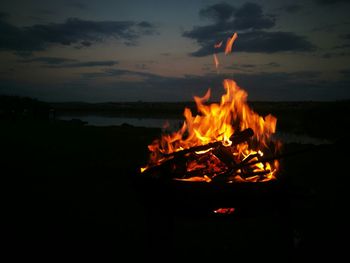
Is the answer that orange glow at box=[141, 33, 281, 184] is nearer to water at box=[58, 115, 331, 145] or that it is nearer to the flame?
the flame

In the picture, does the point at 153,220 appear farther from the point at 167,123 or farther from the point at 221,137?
the point at 167,123

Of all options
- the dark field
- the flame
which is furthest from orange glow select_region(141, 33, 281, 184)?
the dark field

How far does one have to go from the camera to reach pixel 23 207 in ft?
24.7

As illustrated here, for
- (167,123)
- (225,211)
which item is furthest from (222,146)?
(167,123)

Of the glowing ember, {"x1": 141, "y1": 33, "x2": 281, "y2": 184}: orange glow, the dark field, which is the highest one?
{"x1": 141, "y1": 33, "x2": 281, "y2": 184}: orange glow

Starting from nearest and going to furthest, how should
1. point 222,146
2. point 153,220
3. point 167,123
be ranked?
1. point 153,220
2. point 222,146
3. point 167,123

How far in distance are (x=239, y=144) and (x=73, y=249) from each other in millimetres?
3317

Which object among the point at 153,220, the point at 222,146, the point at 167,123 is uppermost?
the point at 167,123

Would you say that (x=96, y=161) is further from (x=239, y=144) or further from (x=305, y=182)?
(x=239, y=144)

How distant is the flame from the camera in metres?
4.43

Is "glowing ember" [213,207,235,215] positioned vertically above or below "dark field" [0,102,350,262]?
above

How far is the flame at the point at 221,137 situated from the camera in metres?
4.43

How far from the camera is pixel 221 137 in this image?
486cm

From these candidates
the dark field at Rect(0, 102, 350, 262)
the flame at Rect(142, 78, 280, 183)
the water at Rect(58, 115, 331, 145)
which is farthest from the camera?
the water at Rect(58, 115, 331, 145)
